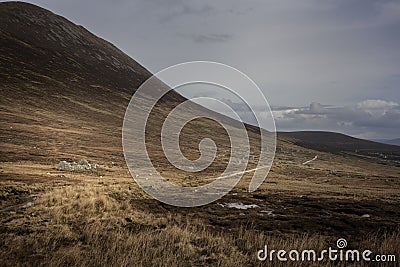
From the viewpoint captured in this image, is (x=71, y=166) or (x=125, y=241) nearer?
(x=125, y=241)

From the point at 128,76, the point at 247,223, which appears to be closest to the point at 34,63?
the point at 128,76

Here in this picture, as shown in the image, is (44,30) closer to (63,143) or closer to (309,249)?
(63,143)

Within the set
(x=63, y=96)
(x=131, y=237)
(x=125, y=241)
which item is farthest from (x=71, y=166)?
(x=63, y=96)

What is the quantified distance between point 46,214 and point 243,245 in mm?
10223

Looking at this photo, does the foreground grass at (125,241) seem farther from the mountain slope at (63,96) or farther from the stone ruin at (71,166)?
the mountain slope at (63,96)

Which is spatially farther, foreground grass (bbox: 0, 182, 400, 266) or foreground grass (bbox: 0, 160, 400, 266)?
foreground grass (bbox: 0, 160, 400, 266)

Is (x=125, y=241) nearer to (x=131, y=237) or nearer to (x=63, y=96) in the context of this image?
(x=131, y=237)

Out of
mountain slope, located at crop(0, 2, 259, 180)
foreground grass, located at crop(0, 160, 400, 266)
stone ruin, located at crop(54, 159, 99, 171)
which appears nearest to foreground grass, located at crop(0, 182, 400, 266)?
foreground grass, located at crop(0, 160, 400, 266)

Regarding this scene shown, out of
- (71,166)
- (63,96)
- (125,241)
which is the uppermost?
(63,96)

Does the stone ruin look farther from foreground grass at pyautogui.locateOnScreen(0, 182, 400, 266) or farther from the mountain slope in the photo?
foreground grass at pyautogui.locateOnScreen(0, 182, 400, 266)

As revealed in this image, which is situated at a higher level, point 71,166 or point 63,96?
point 63,96

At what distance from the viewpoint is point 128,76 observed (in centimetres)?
17825

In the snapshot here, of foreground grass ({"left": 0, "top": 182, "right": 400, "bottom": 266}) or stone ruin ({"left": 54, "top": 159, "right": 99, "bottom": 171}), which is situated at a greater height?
stone ruin ({"left": 54, "top": 159, "right": 99, "bottom": 171})

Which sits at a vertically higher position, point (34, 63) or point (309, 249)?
point (34, 63)
